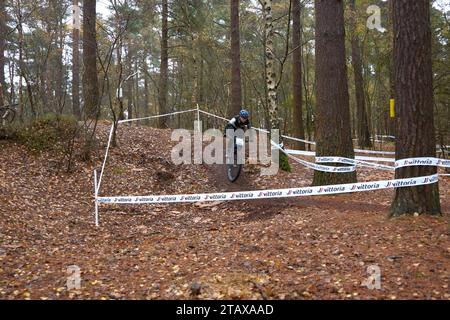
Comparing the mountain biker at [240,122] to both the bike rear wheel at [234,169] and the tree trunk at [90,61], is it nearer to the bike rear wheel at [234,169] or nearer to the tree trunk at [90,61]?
the bike rear wheel at [234,169]

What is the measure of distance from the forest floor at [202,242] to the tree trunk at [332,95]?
0.93m

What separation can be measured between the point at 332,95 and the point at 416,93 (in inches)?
119

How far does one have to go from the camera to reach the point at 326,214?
286 inches

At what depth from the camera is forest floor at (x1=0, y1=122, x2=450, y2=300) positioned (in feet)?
14.8

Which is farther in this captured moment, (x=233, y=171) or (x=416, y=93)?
(x=233, y=171)

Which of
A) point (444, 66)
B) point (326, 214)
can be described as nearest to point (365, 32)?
point (444, 66)

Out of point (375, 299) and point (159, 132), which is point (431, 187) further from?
point (159, 132)

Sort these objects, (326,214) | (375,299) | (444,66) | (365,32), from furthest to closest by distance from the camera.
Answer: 1. (365,32)
2. (444,66)
3. (326,214)
4. (375,299)

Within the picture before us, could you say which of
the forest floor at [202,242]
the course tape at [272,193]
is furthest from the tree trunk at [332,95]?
the course tape at [272,193]

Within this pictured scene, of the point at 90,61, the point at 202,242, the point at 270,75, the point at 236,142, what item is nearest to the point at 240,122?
the point at 236,142

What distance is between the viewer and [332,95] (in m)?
8.80

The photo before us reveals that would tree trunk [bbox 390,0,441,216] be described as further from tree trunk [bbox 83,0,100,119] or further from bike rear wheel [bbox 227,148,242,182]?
tree trunk [bbox 83,0,100,119]

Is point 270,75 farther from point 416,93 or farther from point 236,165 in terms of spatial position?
point 416,93
